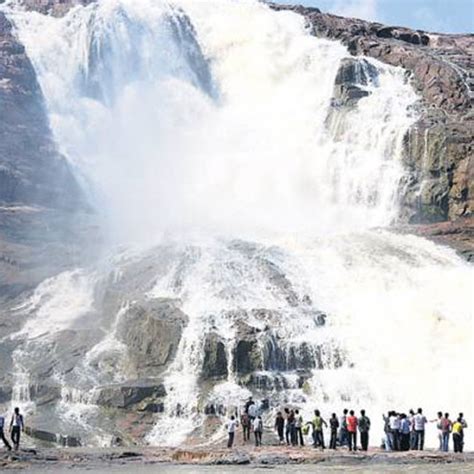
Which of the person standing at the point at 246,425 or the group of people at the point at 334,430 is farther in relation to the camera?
the person standing at the point at 246,425

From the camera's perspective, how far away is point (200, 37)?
3807 inches

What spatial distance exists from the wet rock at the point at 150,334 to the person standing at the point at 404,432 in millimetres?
15113

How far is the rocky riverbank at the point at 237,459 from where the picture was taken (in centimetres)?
2841

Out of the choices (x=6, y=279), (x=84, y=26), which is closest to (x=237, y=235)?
(x=6, y=279)

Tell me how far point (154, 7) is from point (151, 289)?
54.1 metres

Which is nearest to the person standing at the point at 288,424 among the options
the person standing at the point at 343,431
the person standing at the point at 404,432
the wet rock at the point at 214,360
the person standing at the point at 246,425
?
the person standing at the point at 246,425

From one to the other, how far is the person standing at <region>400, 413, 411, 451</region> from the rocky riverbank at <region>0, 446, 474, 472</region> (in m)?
0.89

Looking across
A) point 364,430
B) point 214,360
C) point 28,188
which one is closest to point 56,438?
point 214,360

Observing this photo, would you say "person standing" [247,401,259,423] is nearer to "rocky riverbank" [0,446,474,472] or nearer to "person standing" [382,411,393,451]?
"rocky riverbank" [0,446,474,472]

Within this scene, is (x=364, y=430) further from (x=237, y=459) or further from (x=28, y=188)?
(x=28, y=188)

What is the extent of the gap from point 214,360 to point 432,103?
40.9 meters

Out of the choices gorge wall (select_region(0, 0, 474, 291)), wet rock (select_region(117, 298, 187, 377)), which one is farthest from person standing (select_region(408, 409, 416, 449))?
gorge wall (select_region(0, 0, 474, 291))

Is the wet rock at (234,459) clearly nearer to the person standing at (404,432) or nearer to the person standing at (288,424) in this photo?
the person standing at (288,424)

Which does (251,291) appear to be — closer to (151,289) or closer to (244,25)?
(151,289)
